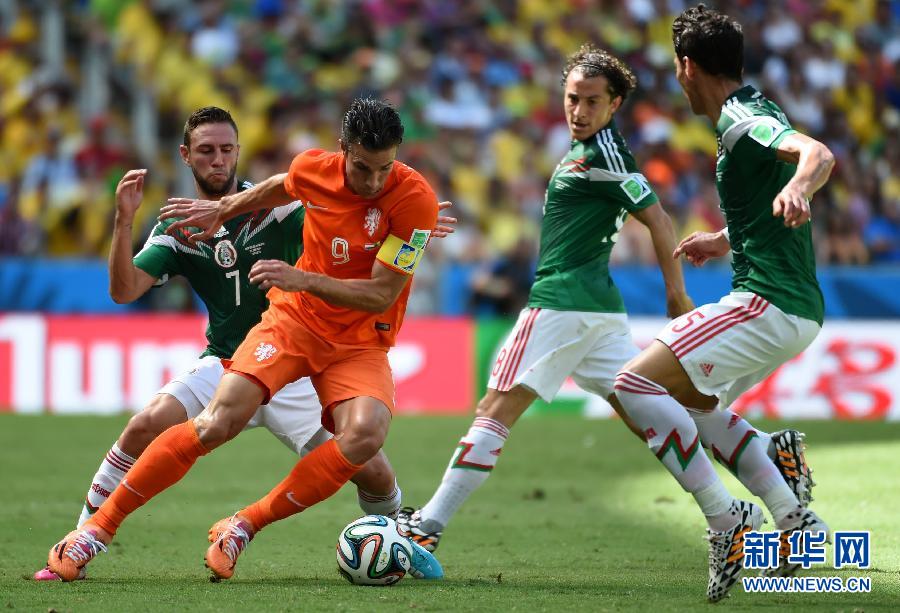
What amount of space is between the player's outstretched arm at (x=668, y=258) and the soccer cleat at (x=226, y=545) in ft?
7.18

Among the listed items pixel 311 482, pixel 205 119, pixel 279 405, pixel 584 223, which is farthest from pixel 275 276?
pixel 584 223

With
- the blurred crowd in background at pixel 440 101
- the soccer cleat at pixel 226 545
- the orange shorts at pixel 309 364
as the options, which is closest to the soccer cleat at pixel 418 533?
the orange shorts at pixel 309 364

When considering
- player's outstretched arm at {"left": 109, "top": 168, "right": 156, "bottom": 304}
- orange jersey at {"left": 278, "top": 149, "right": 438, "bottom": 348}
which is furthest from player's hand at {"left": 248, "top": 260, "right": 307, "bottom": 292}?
player's outstretched arm at {"left": 109, "top": 168, "right": 156, "bottom": 304}

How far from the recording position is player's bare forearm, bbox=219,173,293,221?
6.12 m

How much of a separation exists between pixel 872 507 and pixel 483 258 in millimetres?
7946

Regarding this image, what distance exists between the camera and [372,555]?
5684 millimetres

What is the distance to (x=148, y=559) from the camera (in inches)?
255

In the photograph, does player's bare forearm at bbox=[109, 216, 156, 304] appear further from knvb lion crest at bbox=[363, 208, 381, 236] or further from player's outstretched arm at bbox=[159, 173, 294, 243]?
knvb lion crest at bbox=[363, 208, 381, 236]

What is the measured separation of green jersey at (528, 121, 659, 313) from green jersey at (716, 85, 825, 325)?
99cm

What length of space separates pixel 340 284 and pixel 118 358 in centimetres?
873

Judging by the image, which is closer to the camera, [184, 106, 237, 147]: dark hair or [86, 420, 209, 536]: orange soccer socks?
[86, 420, 209, 536]: orange soccer socks

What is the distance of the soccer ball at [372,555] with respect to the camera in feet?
18.6

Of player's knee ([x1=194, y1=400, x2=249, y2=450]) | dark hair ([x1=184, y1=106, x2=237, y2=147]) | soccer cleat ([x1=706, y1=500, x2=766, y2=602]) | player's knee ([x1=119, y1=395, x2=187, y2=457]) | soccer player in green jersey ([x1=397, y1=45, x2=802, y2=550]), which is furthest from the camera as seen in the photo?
dark hair ([x1=184, y1=106, x2=237, y2=147])

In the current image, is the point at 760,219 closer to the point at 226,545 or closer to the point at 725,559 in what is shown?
the point at 725,559
